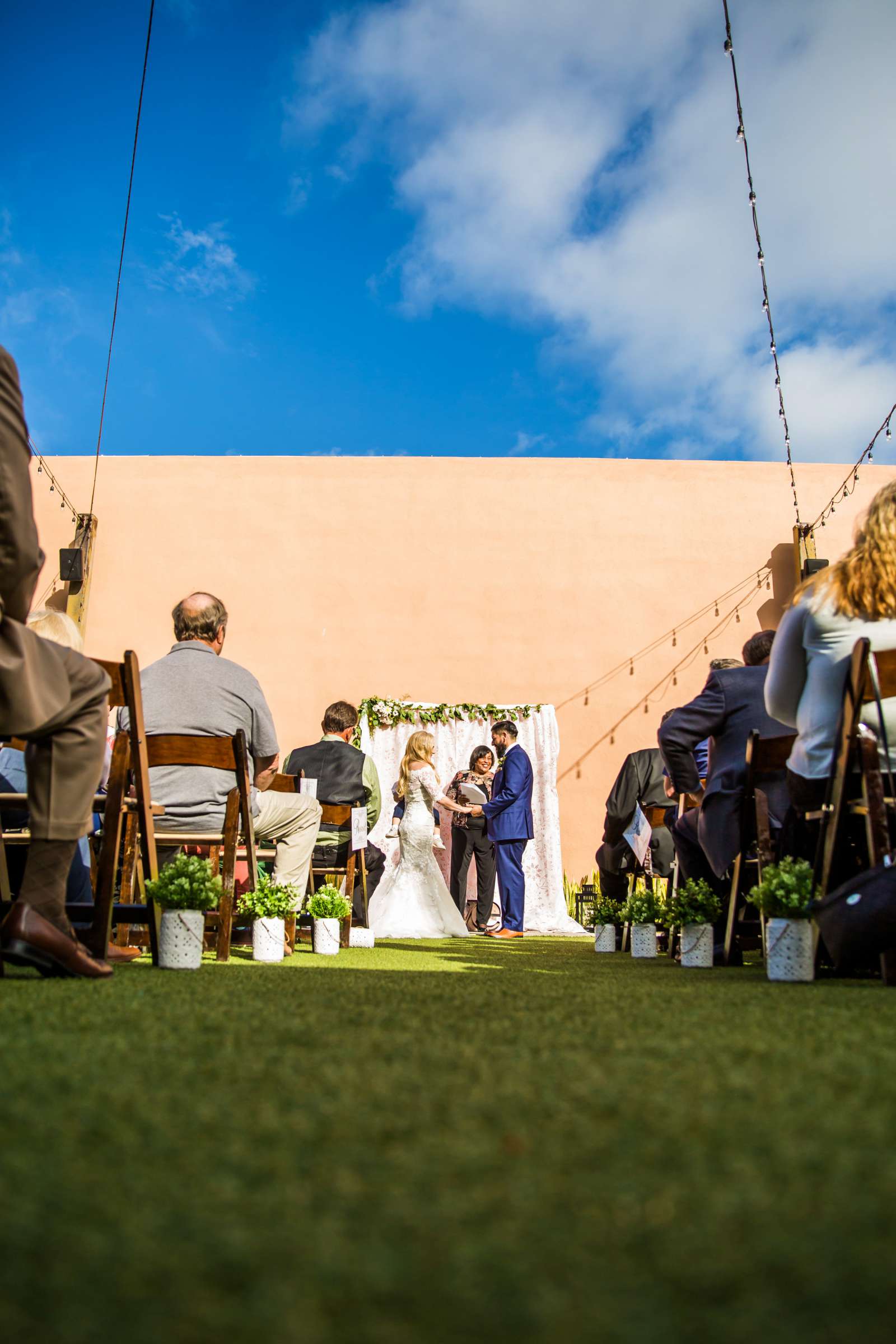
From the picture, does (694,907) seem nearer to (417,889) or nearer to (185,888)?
(185,888)

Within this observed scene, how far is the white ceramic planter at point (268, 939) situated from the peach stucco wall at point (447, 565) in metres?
6.47

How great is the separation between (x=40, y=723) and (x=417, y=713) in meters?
7.99

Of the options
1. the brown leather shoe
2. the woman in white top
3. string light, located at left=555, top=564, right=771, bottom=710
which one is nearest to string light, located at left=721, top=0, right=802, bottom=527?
string light, located at left=555, top=564, right=771, bottom=710

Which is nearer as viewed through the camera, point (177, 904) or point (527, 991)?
point (527, 991)

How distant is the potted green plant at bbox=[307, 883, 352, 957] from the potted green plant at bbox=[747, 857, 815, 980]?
2.15 m

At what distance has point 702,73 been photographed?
18.4 feet

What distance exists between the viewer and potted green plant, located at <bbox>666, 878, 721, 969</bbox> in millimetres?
3479

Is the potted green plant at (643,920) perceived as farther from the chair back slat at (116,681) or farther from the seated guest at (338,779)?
the chair back slat at (116,681)

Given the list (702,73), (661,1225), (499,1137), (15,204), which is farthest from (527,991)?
(15,204)

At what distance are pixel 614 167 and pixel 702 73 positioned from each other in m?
2.10

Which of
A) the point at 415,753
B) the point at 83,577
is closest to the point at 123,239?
the point at 83,577

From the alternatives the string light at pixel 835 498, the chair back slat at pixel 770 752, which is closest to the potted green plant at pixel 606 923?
the chair back slat at pixel 770 752

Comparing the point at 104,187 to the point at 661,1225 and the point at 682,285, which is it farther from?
the point at 661,1225

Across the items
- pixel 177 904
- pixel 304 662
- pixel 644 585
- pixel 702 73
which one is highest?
pixel 702 73
